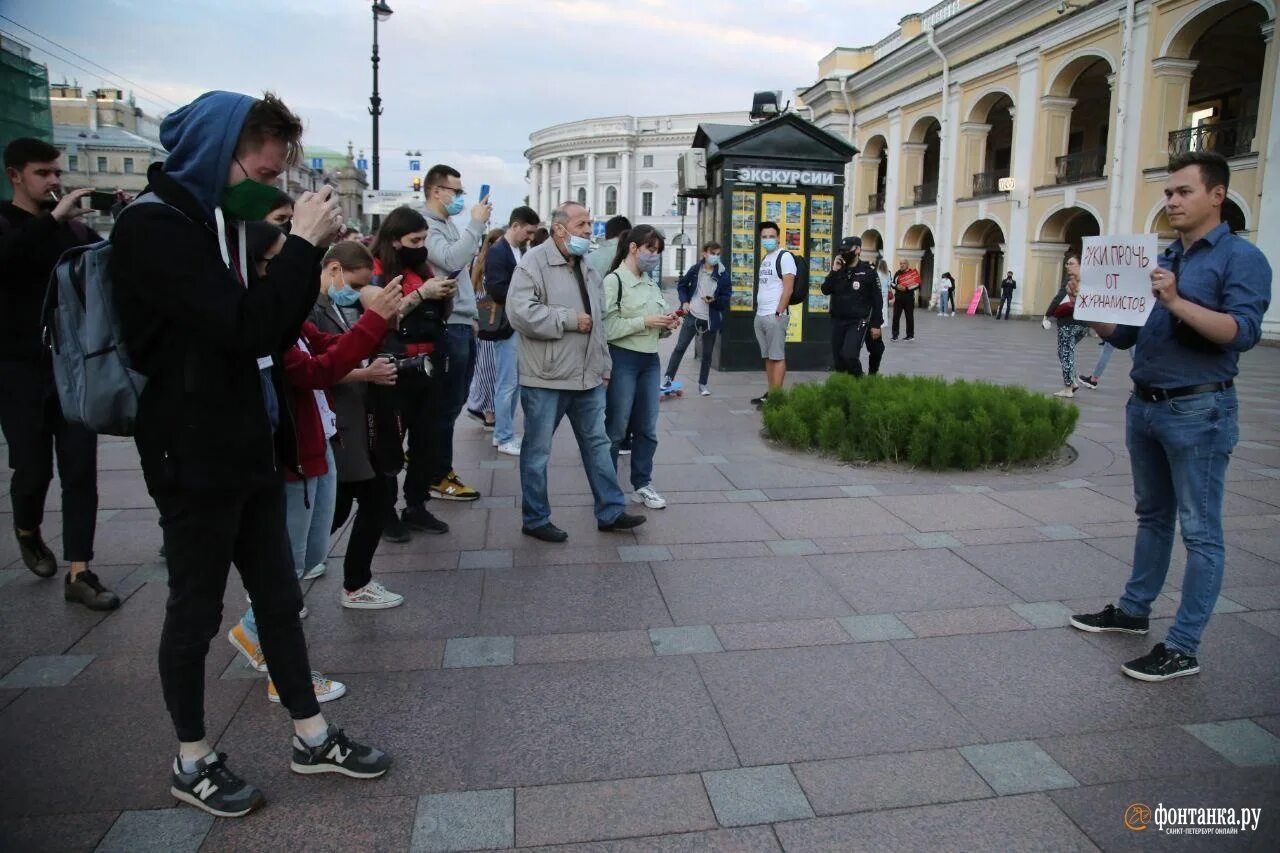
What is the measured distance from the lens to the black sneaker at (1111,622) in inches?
150

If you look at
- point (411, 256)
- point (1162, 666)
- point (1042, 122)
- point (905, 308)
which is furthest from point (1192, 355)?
point (1042, 122)

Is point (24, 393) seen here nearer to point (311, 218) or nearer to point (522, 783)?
point (311, 218)

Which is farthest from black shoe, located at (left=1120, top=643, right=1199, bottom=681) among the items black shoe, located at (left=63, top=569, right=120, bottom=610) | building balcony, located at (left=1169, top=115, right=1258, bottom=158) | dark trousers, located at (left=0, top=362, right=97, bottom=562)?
building balcony, located at (left=1169, top=115, right=1258, bottom=158)

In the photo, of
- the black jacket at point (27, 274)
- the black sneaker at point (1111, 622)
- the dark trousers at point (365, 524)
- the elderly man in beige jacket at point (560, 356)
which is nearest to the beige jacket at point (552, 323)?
the elderly man in beige jacket at point (560, 356)

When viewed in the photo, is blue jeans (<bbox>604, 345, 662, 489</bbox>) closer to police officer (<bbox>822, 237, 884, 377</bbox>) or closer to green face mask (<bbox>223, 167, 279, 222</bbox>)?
green face mask (<bbox>223, 167, 279, 222</bbox>)

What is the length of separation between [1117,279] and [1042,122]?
29.2 meters

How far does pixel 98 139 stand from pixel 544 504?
179 ft

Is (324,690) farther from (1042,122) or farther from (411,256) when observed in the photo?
(1042,122)

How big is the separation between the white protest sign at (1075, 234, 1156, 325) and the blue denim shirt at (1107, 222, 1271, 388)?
8 centimetres

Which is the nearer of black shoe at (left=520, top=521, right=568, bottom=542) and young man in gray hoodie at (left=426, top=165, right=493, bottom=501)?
black shoe at (left=520, top=521, right=568, bottom=542)

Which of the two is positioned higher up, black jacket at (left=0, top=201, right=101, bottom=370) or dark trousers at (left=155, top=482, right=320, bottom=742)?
black jacket at (left=0, top=201, right=101, bottom=370)

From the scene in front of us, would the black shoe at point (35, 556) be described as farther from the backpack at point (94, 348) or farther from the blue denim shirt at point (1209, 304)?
the blue denim shirt at point (1209, 304)

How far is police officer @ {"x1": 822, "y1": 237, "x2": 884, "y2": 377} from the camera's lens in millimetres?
9750

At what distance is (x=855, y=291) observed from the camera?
383 inches
